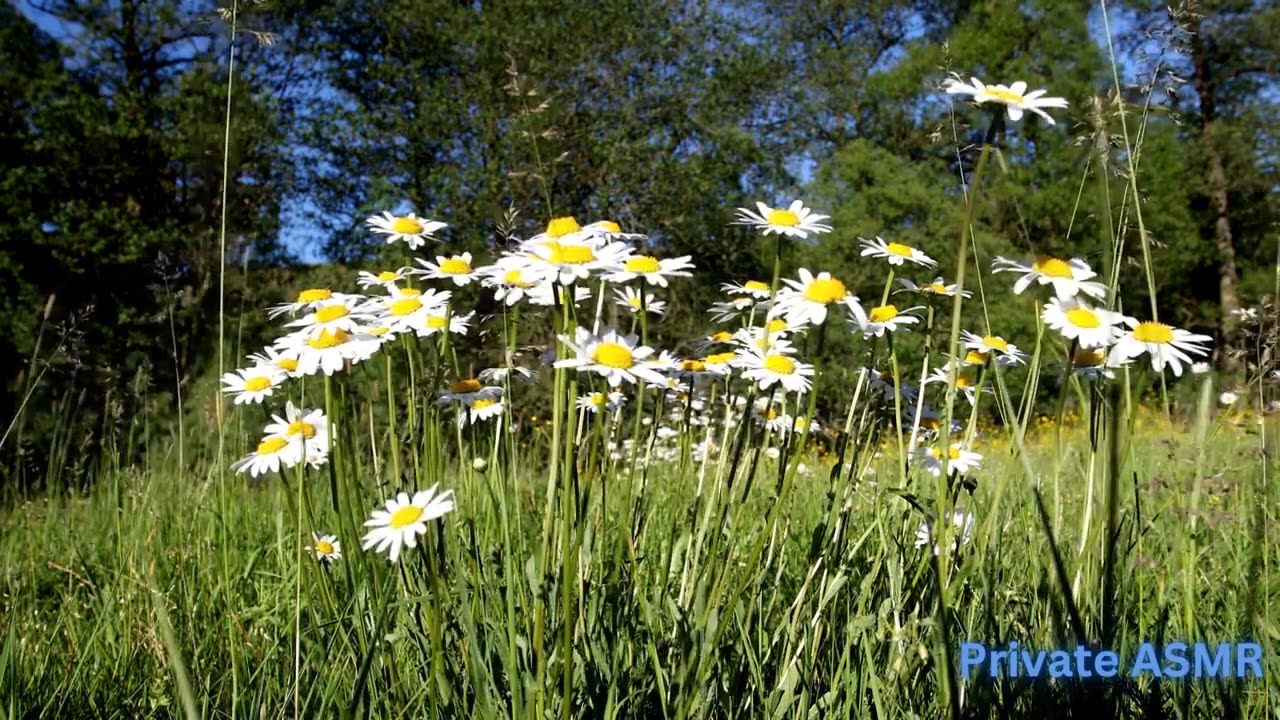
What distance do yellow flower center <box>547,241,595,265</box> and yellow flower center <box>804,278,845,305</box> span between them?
1.02ft

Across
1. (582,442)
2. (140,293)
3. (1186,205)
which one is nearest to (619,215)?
(140,293)

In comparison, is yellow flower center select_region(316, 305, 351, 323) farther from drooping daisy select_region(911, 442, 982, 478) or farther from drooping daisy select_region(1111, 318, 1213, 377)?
drooping daisy select_region(1111, 318, 1213, 377)

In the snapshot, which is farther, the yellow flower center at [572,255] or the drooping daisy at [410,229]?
the drooping daisy at [410,229]

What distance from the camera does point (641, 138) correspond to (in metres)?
9.93

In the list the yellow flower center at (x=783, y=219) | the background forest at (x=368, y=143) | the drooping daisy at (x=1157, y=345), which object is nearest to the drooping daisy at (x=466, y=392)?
the yellow flower center at (x=783, y=219)

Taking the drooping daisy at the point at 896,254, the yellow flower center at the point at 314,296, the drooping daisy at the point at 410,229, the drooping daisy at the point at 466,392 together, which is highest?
the drooping daisy at the point at 410,229

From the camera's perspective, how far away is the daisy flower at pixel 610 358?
943 millimetres

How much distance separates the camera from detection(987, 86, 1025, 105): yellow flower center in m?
0.91

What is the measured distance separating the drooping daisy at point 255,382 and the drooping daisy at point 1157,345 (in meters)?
1.17

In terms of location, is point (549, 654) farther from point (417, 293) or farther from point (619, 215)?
point (619, 215)

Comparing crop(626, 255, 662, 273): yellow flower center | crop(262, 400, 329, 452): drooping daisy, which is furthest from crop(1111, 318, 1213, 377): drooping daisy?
crop(262, 400, 329, 452): drooping daisy

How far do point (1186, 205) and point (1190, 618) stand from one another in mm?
15863

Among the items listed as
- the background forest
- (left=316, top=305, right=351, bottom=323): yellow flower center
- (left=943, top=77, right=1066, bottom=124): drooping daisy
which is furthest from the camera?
the background forest

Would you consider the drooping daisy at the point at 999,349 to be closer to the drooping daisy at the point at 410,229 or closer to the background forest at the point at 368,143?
the drooping daisy at the point at 410,229
